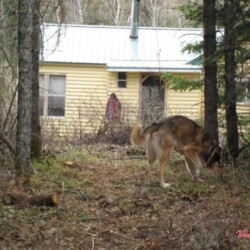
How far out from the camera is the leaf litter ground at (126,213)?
18.2ft

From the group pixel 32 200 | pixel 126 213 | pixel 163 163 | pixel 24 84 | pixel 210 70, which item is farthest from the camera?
pixel 210 70

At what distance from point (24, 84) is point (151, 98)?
45.0ft

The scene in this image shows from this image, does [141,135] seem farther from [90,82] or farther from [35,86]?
[90,82]

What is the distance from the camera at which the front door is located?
55.9ft

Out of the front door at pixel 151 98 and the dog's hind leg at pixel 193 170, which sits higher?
the front door at pixel 151 98

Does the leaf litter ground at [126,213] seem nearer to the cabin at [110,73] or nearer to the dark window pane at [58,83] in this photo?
the cabin at [110,73]

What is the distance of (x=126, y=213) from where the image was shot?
6875 mm

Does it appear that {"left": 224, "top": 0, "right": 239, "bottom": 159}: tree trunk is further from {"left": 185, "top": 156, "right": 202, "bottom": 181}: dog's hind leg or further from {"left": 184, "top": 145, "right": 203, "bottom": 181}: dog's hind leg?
{"left": 185, "top": 156, "right": 202, "bottom": 181}: dog's hind leg

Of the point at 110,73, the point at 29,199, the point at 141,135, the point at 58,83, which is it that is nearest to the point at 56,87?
the point at 58,83

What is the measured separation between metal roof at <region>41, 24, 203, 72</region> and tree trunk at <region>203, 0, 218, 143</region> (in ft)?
34.4

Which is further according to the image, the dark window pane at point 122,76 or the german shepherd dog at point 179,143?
the dark window pane at point 122,76

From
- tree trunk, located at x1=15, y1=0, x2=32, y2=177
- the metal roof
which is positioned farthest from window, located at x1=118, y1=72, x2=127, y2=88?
Answer: tree trunk, located at x1=15, y1=0, x2=32, y2=177

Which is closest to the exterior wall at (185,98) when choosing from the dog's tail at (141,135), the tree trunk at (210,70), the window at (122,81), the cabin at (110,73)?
the cabin at (110,73)

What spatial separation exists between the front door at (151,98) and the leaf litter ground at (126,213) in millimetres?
6944
